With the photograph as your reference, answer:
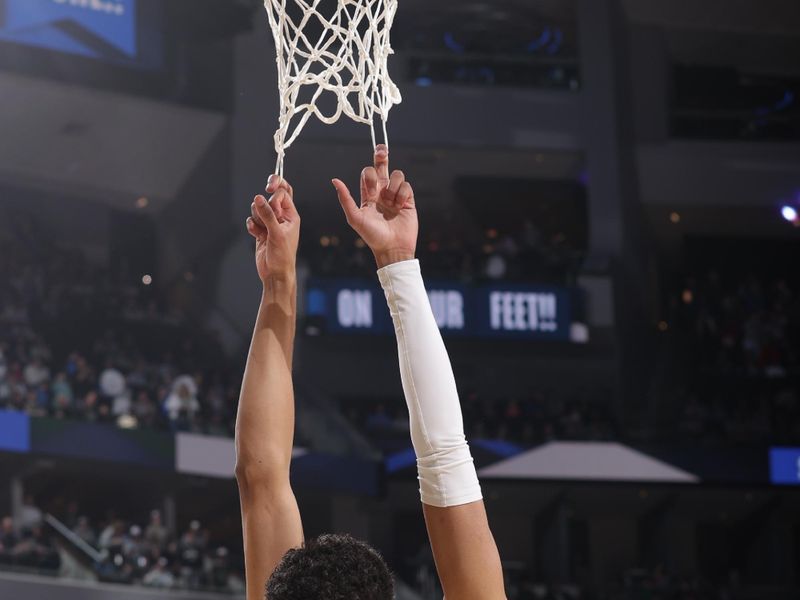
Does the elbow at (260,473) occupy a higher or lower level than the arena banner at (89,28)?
lower

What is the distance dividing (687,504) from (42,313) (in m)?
8.34

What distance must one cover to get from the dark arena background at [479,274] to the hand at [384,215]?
10.6 metres

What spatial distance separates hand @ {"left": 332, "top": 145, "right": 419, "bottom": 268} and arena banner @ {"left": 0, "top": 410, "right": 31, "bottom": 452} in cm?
1017

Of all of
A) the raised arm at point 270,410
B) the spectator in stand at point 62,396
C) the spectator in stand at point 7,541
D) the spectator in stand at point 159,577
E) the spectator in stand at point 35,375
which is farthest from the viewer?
the spectator in stand at point 35,375

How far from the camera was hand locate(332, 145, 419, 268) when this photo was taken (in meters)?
1.69

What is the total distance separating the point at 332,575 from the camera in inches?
53.9

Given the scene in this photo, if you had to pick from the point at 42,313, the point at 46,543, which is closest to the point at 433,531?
the point at 46,543

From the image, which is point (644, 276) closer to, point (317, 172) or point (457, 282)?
point (457, 282)

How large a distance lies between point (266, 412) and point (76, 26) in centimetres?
1258

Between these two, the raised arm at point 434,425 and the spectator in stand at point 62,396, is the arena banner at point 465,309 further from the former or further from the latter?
the raised arm at point 434,425

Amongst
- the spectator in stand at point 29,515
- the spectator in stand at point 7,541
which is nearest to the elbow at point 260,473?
the spectator in stand at point 7,541

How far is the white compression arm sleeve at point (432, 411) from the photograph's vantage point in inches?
60.9

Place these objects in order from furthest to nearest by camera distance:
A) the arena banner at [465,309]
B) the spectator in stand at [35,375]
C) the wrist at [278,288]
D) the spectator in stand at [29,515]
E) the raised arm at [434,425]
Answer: the arena banner at [465,309], the spectator in stand at [35,375], the spectator in stand at [29,515], the wrist at [278,288], the raised arm at [434,425]

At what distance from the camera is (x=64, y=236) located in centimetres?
1565
